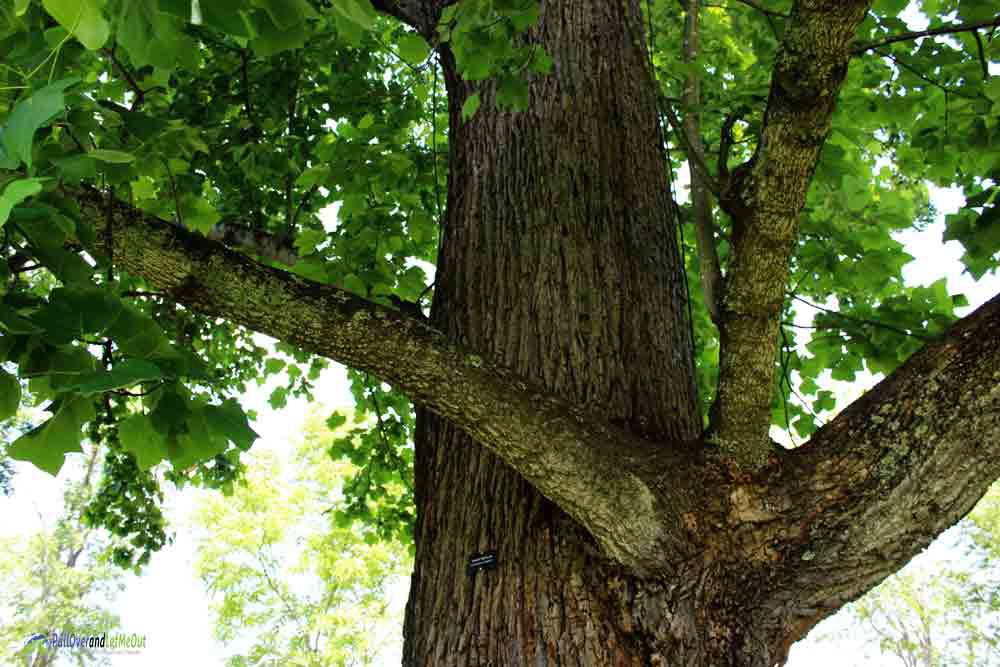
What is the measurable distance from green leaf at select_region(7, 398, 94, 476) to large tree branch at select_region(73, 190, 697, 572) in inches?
16.8

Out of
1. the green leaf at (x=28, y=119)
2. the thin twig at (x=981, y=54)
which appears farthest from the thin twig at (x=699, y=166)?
the green leaf at (x=28, y=119)

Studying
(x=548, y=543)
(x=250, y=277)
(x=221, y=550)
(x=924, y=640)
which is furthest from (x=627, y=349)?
(x=924, y=640)

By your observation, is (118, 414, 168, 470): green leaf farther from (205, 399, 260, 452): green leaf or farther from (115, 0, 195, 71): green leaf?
(115, 0, 195, 71): green leaf

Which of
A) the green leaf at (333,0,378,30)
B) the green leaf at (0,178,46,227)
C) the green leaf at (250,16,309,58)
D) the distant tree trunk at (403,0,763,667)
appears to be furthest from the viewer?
the distant tree trunk at (403,0,763,667)

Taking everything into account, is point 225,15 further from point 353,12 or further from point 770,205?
point 770,205

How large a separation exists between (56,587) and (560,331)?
21.2 metres

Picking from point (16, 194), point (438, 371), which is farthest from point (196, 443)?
point (16, 194)

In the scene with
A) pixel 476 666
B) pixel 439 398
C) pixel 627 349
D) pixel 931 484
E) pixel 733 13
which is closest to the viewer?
pixel 931 484

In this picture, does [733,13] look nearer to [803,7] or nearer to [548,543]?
[803,7]

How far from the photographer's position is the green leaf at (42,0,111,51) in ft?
3.33

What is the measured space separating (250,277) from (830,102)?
1302 mm

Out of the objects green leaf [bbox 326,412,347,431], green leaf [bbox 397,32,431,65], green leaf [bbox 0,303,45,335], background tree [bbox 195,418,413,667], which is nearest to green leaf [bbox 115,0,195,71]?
green leaf [bbox 0,303,45,335]

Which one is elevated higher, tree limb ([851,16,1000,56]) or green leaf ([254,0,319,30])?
tree limb ([851,16,1000,56])

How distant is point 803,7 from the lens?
1.51 metres
